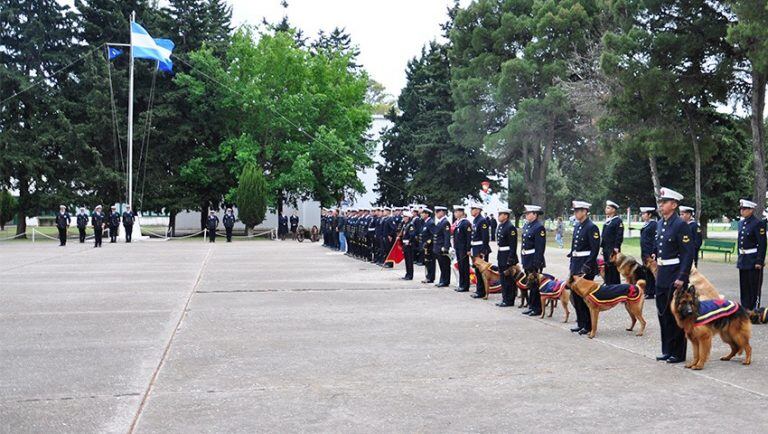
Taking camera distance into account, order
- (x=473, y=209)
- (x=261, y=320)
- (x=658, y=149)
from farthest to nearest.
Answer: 1. (x=658, y=149)
2. (x=473, y=209)
3. (x=261, y=320)

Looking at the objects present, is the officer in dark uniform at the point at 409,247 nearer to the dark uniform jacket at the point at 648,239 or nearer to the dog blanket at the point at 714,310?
the dark uniform jacket at the point at 648,239

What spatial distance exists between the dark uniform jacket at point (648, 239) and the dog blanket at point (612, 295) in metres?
4.77

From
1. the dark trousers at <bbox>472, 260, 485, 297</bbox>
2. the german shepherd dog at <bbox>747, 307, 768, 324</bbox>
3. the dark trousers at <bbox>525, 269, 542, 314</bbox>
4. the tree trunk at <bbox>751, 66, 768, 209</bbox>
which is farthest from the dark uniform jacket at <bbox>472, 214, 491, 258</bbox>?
the tree trunk at <bbox>751, 66, 768, 209</bbox>

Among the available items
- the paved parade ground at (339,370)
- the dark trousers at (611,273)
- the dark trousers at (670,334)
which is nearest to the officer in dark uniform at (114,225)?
the paved parade ground at (339,370)

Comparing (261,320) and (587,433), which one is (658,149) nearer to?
(261,320)

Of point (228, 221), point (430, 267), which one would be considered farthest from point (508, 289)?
point (228, 221)

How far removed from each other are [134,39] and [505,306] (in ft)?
101

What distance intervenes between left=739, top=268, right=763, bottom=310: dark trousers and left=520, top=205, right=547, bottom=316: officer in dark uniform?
325 centimetres

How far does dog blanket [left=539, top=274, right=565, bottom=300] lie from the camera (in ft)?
37.6

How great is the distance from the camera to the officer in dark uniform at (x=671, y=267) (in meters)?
8.29

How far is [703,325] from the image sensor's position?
7852mm

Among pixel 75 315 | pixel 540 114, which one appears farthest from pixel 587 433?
pixel 540 114

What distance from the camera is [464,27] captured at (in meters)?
50.8

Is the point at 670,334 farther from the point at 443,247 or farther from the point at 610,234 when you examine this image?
the point at 443,247
